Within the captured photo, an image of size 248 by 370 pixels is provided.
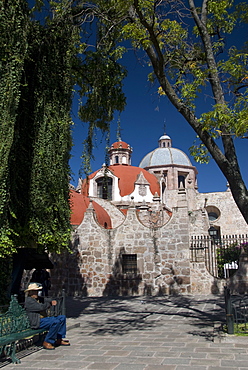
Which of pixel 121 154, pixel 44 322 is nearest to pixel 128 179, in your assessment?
pixel 121 154

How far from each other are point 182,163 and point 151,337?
36.0 meters

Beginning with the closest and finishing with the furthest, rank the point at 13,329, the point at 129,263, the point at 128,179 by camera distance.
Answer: the point at 13,329, the point at 129,263, the point at 128,179

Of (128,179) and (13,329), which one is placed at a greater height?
(128,179)

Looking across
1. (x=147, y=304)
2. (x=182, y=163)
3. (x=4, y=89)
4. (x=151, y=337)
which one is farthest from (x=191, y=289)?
(x=182, y=163)

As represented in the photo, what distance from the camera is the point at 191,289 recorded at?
529 inches

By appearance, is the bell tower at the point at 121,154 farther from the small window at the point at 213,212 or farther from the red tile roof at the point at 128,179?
the small window at the point at 213,212

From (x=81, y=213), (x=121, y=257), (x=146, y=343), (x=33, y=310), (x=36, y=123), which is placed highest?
(x=36, y=123)

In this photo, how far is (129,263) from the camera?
14.5 m

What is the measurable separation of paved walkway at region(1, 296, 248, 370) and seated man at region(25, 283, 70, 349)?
19 cm

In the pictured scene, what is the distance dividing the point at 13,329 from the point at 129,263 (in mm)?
9560

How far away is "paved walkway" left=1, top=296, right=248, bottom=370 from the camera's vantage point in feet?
15.3

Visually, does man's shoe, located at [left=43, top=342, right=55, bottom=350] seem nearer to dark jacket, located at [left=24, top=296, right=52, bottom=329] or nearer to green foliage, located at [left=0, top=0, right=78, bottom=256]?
dark jacket, located at [left=24, top=296, right=52, bottom=329]

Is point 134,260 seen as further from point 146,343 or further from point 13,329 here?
point 13,329

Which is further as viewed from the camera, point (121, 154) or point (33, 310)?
point (121, 154)
